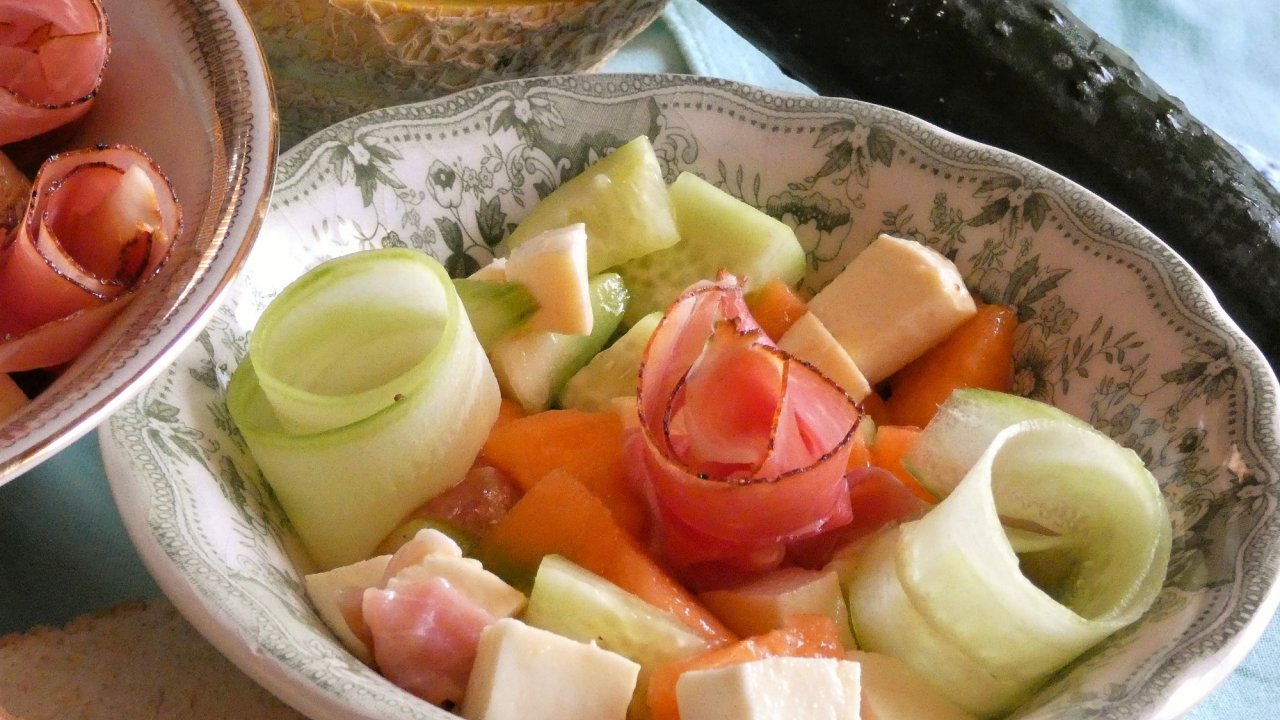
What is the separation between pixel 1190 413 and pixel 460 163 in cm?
79

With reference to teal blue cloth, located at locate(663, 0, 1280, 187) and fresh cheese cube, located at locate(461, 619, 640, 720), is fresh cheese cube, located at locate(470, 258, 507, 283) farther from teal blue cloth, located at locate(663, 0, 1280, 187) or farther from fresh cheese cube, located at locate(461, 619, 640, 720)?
teal blue cloth, located at locate(663, 0, 1280, 187)

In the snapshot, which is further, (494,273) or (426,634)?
(494,273)

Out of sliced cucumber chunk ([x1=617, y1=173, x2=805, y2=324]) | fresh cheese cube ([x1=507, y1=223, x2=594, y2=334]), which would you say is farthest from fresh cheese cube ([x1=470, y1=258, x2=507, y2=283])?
sliced cucumber chunk ([x1=617, y1=173, x2=805, y2=324])

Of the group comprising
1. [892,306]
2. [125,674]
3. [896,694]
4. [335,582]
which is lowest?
[125,674]

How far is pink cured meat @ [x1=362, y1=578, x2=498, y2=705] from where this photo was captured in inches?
31.2

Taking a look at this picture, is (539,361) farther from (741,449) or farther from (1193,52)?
(1193,52)

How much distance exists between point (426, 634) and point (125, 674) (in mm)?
279

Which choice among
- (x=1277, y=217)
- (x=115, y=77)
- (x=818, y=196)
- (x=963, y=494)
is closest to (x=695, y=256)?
(x=818, y=196)

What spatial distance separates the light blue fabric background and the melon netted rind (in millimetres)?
379

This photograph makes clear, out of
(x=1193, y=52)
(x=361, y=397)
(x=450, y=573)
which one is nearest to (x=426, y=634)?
(x=450, y=573)

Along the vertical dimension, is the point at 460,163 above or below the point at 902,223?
below

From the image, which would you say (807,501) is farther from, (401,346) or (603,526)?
(401,346)

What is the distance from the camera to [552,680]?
2.47 ft

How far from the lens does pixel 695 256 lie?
1159 millimetres
